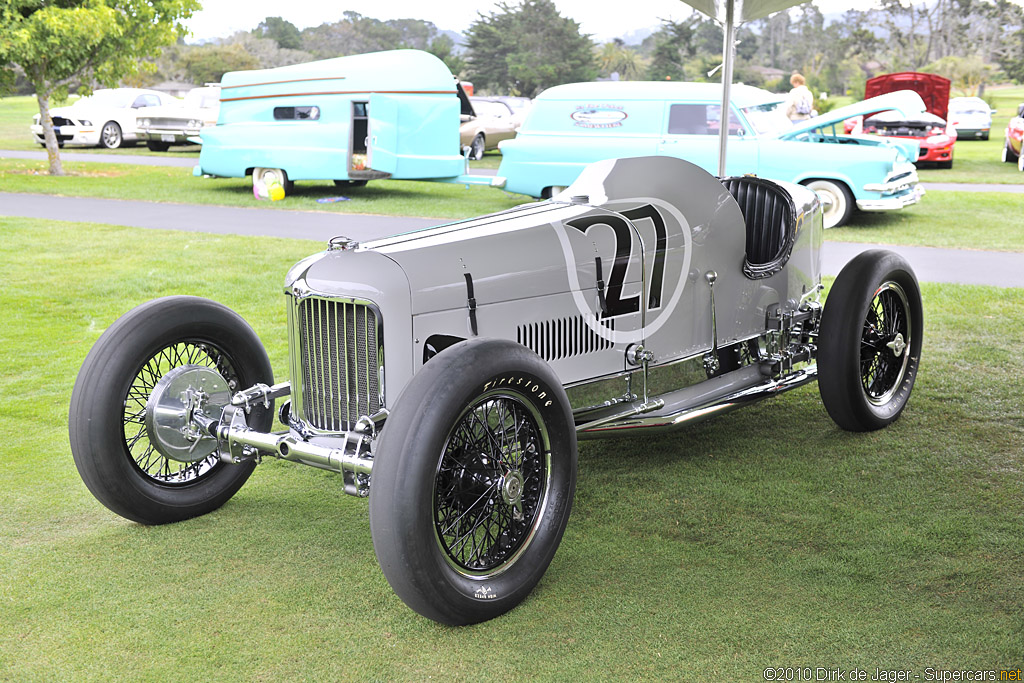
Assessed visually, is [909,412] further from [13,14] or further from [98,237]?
[13,14]

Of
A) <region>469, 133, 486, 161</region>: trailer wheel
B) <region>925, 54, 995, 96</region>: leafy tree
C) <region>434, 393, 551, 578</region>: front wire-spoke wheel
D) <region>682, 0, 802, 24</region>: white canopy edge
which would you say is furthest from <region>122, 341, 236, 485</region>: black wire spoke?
<region>925, 54, 995, 96</region>: leafy tree

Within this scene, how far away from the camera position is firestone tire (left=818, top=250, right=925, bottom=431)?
16.1ft

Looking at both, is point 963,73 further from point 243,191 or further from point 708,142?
point 243,191

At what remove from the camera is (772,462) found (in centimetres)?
479

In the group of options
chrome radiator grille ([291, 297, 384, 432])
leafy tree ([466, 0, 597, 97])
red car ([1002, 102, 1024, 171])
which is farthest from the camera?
leafy tree ([466, 0, 597, 97])

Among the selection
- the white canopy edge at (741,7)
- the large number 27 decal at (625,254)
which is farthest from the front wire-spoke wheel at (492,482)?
the white canopy edge at (741,7)

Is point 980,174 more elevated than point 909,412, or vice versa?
point 980,174

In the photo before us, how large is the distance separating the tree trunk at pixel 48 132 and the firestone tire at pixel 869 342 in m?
17.0

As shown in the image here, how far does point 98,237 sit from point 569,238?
30.9ft

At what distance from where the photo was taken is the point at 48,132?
719 inches

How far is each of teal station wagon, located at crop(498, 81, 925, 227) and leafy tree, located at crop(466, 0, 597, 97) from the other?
52088 mm

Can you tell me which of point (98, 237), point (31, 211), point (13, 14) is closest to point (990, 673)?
point (98, 237)

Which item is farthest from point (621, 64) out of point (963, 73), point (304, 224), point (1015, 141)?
point (304, 224)

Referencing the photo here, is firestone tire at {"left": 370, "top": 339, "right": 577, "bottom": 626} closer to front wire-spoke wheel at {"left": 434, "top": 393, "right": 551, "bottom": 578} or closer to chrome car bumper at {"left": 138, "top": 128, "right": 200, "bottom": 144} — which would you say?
front wire-spoke wheel at {"left": 434, "top": 393, "right": 551, "bottom": 578}
